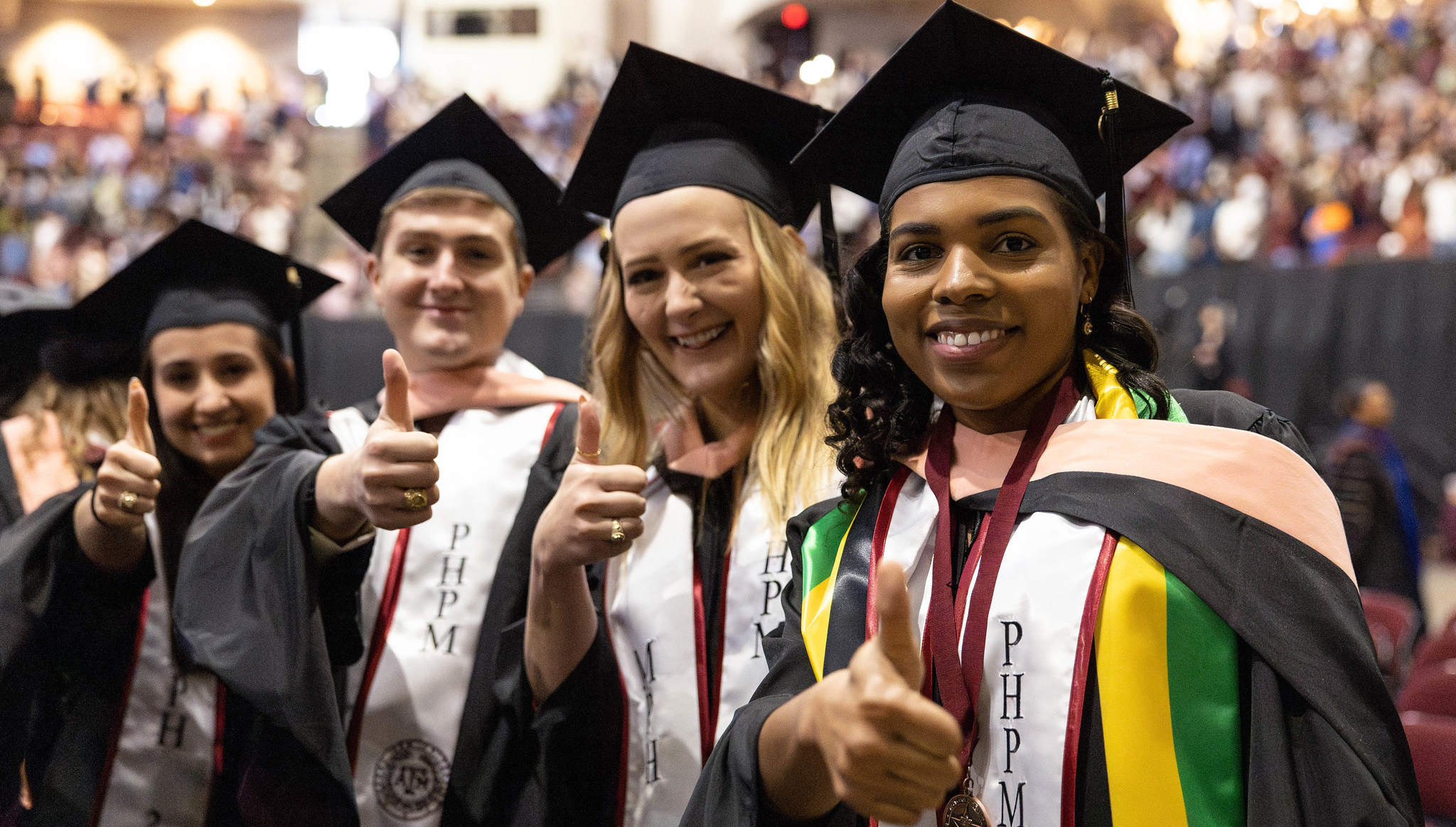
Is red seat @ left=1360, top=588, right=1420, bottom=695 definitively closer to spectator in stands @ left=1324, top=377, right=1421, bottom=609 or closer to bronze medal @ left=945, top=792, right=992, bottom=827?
spectator in stands @ left=1324, top=377, right=1421, bottom=609

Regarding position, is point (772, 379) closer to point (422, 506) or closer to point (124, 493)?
point (422, 506)

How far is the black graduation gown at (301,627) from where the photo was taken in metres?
2.02

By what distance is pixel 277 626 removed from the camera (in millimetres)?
2047

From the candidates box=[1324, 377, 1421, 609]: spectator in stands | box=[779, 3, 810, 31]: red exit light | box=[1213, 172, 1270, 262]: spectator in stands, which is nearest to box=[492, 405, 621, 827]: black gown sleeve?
box=[1324, 377, 1421, 609]: spectator in stands

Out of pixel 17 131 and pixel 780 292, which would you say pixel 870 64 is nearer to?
pixel 17 131

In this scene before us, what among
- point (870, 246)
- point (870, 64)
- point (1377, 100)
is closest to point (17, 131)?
point (870, 64)

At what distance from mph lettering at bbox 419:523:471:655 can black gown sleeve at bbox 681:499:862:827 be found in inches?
34.1

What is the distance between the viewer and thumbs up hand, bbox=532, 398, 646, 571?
1.79 m

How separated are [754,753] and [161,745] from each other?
5.15 feet

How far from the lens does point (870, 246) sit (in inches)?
67.6

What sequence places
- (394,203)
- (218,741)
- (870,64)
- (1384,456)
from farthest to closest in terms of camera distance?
1. (870,64)
2. (1384,456)
3. (394,203)
4. (218,741)

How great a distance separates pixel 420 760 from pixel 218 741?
472 millimetres

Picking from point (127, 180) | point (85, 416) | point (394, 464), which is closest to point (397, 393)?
point (394, 464)

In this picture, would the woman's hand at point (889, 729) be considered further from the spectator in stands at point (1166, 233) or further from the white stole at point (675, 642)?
the spectator in stands at point (1166, 233)
